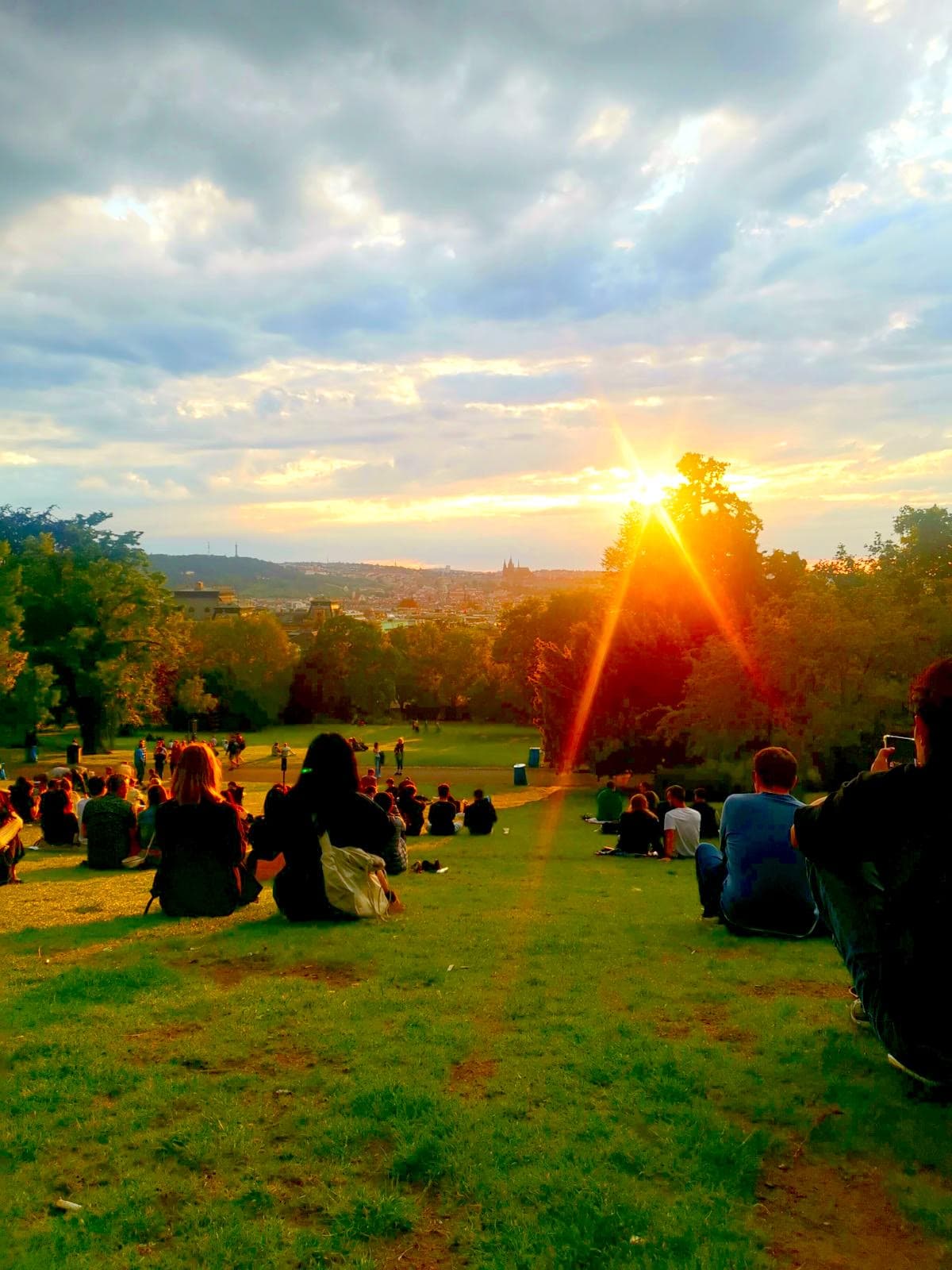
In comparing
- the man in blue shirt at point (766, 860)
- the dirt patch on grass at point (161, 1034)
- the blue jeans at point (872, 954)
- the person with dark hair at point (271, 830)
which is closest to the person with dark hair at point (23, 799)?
the person with dark hair at point (271, 830)

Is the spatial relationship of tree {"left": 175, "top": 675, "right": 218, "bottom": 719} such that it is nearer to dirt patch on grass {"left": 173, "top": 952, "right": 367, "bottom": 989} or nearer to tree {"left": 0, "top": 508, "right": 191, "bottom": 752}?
tree {"left": 0, "top": 508, "right": 191, "bottom": 752}

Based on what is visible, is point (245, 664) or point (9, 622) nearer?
point (9, 622)

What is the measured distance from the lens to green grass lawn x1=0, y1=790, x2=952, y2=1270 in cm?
338

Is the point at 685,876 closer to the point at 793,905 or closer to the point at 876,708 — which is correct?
the point at 793,905

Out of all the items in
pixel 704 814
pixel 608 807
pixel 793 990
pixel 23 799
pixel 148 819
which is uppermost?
pixel 793 990

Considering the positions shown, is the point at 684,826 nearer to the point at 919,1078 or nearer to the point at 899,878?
the point at 919,1078

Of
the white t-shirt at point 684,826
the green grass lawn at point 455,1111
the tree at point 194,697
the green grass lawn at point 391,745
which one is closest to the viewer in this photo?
the green grass lawn at point 455,1111

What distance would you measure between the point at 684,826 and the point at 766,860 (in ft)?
25.9

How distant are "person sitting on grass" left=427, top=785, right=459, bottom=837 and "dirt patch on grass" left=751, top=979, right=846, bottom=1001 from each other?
13.2m

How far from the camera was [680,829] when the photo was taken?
1501 cm

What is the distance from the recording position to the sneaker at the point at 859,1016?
520 centimetres

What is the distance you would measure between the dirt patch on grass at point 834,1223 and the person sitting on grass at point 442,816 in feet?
51.1

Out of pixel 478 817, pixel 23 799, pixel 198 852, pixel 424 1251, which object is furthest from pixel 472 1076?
pixel 23 799

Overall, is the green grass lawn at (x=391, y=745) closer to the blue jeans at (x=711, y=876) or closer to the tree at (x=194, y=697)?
the tree at (x=194, y=697)
